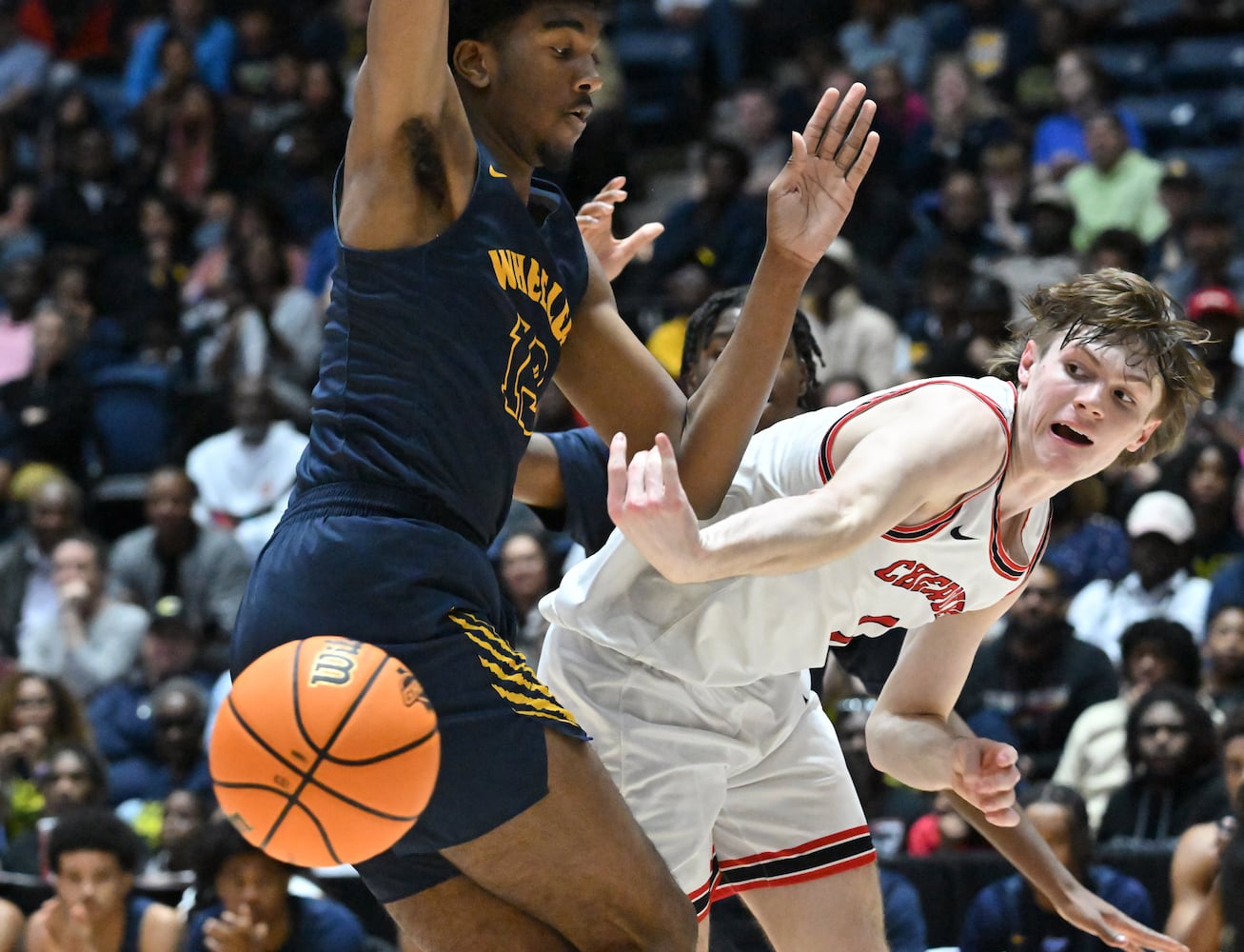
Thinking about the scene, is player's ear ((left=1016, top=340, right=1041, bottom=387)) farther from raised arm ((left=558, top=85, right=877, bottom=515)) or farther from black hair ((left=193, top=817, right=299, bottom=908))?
black hair ((left=193, top=817, right=299, bottom=908))

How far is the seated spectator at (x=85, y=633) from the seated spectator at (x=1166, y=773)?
205 inches

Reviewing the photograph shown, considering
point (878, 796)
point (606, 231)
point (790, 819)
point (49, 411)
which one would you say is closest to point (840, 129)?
point (606, 231)

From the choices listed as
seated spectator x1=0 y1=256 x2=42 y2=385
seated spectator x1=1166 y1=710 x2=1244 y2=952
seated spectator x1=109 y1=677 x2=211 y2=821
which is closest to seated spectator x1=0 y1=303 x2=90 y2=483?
seated spectator x1=0 y1=256 x2=42 y2=385

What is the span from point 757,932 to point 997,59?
7896mm

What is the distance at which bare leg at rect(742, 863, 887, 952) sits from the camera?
4367 mm

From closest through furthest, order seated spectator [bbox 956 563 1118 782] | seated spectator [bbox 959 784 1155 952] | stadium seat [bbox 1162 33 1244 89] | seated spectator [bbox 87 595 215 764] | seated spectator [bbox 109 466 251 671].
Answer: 1. seated spectator [bbox 959 784 1155 952]
2. seated spectator [bbox 956 563 1118 782]
3. seated spectator [bbox 87 595 215 764]
4. seated spectator [bbox 109 466 251 671]
5. stadium seat [bbox 1162 33 1244 89]

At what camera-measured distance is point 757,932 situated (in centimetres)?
620

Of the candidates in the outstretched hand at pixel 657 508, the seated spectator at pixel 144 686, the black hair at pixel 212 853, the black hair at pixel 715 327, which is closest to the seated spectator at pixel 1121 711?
the black hair at pixel 715 327

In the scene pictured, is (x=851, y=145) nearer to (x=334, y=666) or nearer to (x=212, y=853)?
(x=334, y=666)

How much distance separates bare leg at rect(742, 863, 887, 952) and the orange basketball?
1805 millimetres

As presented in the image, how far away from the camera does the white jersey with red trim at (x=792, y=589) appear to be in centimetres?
387

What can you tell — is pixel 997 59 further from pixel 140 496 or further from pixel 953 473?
pixel 953 473

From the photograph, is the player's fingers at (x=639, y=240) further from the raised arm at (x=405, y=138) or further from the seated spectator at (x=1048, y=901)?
the seated spectator at (x=1048, y=901)

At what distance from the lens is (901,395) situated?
3811mm
